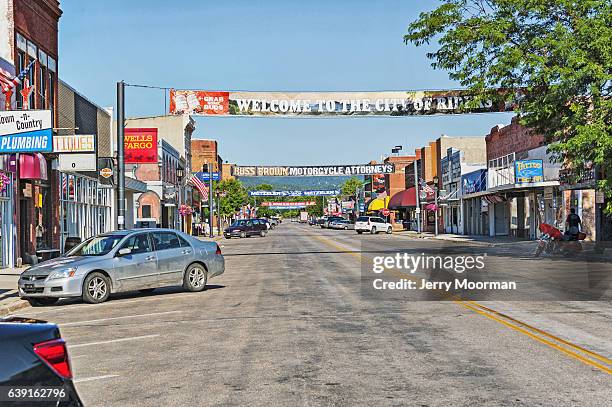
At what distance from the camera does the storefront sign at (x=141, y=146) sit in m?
54.5

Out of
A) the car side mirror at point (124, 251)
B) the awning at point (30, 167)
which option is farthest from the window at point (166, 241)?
the awning at point (30, 167)

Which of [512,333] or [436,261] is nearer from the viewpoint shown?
[512,333]

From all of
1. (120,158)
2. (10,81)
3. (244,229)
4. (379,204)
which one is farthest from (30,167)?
(379,204)

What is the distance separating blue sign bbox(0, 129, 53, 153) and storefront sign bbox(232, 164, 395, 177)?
6178 cm

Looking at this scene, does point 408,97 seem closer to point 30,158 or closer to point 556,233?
point 556,233

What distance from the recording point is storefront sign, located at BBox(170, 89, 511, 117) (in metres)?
32.4

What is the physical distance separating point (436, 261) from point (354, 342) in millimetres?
14999

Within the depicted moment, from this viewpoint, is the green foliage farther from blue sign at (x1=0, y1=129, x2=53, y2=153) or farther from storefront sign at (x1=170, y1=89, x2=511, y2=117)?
blue sign at (x1=0, y1=129, x2=53, y2=153)

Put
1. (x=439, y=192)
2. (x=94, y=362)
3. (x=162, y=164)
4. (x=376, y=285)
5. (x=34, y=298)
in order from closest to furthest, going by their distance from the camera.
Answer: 1. (x=94, y=362)
2. (x=34, y=298)
3. (x=376, y=285)
4. (x=162, y=164)
5. (x=439, y=192)

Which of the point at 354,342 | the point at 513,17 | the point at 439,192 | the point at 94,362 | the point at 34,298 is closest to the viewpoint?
the point at 94,362

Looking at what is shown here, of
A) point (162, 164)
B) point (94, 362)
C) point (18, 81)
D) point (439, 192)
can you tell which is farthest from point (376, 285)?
point (439, 192)

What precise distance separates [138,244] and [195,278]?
1779mm

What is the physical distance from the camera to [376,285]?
1903 centimetres

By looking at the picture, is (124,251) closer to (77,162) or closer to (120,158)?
(120,158)
